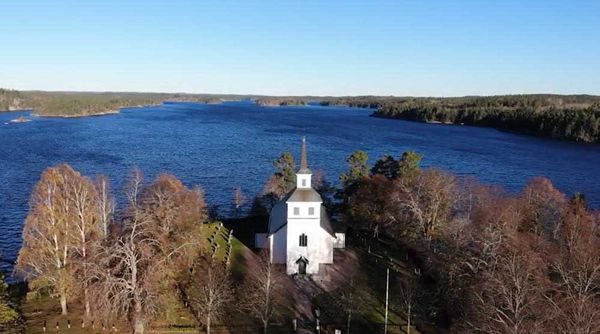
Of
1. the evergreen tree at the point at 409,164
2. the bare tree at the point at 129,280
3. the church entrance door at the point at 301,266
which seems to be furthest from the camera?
the evergreen tree at the point at 409,164

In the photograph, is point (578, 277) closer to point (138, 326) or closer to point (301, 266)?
point (301, 266)

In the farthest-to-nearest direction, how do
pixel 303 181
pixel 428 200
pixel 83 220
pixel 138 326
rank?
pixel 428 200
pixel 303 181
pixel 83 220
pixel 138 326

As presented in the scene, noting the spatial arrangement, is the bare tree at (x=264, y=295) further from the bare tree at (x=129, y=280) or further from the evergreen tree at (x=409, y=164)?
the evergreen tree at (x=409, y=164)

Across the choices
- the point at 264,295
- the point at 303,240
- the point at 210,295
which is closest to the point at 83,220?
the point at 210,295

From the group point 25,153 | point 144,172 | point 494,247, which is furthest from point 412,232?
point 25,153

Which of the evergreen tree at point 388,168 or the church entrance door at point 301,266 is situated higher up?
the evergreen tree at point 388,168

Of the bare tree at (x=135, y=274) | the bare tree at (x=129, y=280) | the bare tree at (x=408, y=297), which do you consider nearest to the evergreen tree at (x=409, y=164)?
the bare tree at (x=408, y=297)

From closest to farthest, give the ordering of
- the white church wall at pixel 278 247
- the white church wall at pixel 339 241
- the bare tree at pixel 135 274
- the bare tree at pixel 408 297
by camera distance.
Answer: the bare tree at pixel 135 274, the bare tree at pixel 408 297, the white church wall at pixel 278 247, the white church wall at pixel 339 241

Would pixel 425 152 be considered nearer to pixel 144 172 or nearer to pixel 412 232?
pixel 144 172
